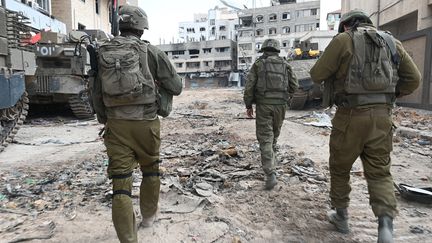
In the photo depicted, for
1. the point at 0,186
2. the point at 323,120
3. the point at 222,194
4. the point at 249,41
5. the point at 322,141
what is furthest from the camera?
the point at 249,41

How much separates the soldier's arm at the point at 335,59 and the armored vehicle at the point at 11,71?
5.40 metres

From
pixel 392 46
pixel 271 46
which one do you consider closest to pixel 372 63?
pixel 392 46

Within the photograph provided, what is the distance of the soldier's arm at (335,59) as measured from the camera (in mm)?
2789

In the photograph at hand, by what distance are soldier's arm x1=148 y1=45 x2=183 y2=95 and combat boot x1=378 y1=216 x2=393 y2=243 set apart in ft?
5.81

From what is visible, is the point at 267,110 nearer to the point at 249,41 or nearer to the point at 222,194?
the point at 222,194

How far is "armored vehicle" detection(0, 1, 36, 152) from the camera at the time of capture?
6.34m

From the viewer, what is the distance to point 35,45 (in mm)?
10375

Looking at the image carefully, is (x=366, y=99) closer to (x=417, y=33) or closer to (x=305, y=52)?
(x=417, y=33)

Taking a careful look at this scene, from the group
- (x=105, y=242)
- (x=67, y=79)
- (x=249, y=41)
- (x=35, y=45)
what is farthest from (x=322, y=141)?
(x=249, y=41)

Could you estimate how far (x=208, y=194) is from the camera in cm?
391

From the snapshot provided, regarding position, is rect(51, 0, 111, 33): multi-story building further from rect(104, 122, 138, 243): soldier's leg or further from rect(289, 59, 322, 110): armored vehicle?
rect(104, 122, 138, 243): soldier's leg

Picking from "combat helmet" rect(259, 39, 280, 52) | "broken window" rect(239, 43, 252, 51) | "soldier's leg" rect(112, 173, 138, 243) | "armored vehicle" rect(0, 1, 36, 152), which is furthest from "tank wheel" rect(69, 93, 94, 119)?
"broken window" rect(239, 43, 252, 51)

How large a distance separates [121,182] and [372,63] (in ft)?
6.47

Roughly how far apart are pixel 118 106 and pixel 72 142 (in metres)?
5.27
